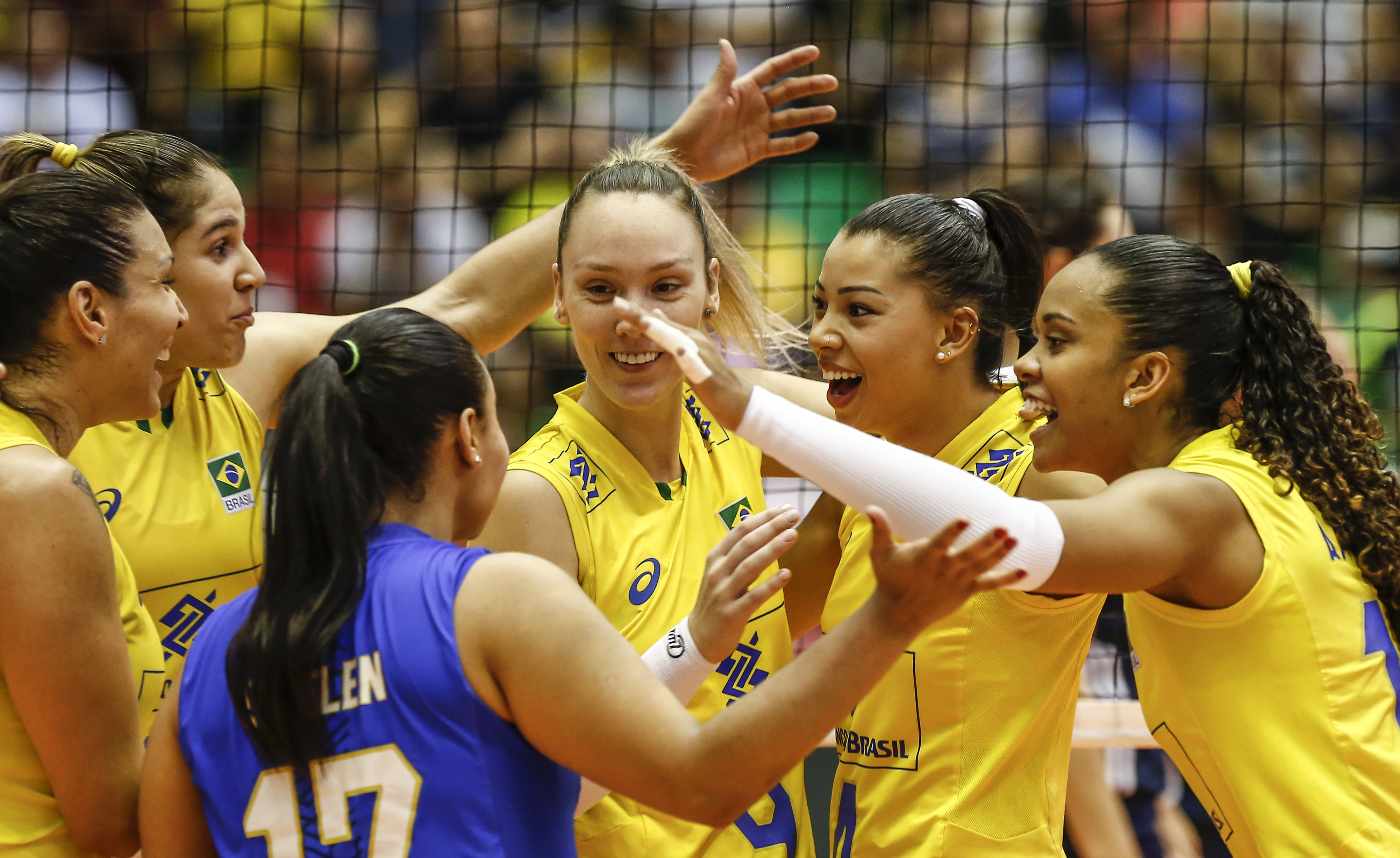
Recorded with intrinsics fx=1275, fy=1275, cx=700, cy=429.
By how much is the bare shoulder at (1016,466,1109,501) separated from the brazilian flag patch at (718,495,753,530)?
60cm

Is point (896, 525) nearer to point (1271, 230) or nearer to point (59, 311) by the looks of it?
point (59, 311)

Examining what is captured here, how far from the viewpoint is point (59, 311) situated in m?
2.19

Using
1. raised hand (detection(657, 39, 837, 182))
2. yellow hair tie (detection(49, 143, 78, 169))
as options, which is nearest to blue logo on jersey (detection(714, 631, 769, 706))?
raised hand (detection(657, 39, 837, 182))

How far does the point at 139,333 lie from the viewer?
2287 millimetres

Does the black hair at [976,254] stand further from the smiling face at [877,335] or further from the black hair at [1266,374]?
the black hair at [1266,374]

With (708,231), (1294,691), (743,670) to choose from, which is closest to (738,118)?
(708,231)

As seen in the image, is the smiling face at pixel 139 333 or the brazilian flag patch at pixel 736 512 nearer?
the smiling face at pixel 139 333

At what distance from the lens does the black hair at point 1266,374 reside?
2311mm

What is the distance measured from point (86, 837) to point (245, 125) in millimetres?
5387

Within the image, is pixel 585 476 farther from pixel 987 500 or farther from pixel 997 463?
pixel 987 500

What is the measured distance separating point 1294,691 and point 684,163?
6.92ft

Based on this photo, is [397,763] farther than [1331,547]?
No

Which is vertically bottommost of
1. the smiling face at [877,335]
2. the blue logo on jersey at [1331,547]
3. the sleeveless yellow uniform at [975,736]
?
the sleeveless yellow uniform at [975,736]

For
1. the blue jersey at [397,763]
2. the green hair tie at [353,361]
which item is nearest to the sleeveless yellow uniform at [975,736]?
the blue jersey at [397,763]
